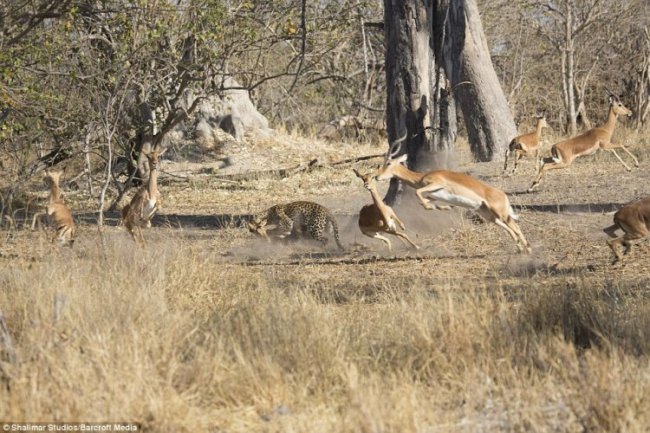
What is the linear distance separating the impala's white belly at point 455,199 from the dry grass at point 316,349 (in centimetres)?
104

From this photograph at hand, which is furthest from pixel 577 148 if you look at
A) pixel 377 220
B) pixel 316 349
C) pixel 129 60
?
pixel 316 349

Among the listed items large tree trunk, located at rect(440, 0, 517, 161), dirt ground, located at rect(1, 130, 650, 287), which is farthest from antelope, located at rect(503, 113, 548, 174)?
large tree trunk, located at rect(440, 0, 517, 161)

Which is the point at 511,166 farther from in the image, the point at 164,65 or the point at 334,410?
the point at 334,410

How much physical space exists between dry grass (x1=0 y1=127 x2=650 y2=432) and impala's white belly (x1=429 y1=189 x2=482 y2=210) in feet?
3.40

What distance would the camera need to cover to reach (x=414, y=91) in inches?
509

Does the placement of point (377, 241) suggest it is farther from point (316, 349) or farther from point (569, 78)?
point (569, 78)

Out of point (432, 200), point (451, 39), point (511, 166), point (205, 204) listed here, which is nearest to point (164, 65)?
point (205, 204)

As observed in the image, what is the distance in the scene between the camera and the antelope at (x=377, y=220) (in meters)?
11.4

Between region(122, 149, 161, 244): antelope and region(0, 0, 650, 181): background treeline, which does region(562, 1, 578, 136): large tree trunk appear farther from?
region(122, 149, 161, 244): antelope

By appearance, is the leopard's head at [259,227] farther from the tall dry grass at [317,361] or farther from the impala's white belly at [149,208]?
the tall dry grass at [317,361]

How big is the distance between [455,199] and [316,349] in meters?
5.03

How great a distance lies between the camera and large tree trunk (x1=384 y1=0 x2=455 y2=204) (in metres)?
12.9

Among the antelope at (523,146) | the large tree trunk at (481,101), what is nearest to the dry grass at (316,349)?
the antelope at (523,146)

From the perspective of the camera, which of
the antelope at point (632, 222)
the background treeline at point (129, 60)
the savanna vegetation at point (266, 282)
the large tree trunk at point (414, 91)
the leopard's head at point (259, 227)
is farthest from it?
the large tree trunk at point (414, 91)
